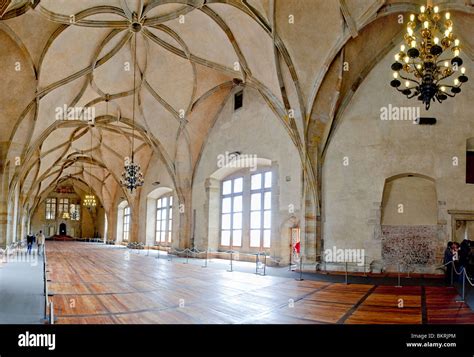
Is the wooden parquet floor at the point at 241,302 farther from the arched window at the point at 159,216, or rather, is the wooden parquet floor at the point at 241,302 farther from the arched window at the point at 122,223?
the arched window at the point at 122,223

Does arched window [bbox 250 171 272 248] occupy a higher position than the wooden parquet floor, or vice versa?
arched window [bbox 250 171 272 248]

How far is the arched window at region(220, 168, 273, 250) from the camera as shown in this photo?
1644 centimetres

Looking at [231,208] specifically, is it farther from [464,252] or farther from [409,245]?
[464,252]

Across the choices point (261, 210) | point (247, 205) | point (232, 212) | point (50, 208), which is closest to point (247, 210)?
point (247, 205)

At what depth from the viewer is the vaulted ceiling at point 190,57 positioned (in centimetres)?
1155

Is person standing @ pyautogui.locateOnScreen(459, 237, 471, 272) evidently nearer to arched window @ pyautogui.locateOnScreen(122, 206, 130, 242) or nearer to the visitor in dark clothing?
the visitor in dark clothing

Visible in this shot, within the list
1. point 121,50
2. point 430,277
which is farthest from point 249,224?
point 121,50

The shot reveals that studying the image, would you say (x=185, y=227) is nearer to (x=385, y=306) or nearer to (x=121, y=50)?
(x=121, y=50)

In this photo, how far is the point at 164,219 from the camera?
1043 inches

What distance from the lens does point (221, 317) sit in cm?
577

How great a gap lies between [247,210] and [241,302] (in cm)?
1061

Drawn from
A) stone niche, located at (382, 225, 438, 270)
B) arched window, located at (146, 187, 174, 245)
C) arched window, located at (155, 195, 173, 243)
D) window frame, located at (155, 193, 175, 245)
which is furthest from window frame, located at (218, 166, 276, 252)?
arched window, located at (146, 187, 174, 245)

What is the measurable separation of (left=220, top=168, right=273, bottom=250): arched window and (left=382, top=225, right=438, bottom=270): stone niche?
5.02 metres

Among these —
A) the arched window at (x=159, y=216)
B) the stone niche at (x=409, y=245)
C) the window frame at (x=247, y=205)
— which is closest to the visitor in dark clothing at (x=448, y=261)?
the stone niche at (x=409, y=245)
